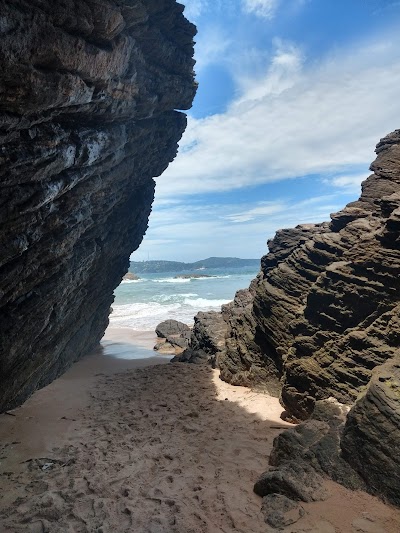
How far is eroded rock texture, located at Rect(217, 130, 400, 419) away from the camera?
9.57m

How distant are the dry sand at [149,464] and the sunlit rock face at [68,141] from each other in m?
3.12

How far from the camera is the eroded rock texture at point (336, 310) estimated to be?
9.57m

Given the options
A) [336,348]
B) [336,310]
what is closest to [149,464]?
[336,348]

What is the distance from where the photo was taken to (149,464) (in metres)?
8.84

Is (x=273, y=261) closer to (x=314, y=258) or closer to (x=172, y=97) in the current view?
(x=314, y=258)

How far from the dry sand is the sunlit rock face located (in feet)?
10.2

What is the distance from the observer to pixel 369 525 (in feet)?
18.4

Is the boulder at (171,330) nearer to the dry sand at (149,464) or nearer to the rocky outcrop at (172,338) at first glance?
the rocky outcrop at (172,338)

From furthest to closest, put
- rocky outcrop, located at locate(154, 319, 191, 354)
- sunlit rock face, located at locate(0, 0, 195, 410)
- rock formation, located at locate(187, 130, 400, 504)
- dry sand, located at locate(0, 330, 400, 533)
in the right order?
1. rocky outcrop, located at locate(154, 319, 191, 354)
2. sunlit rock face, located at locate(0, 0, 195, 410)
3. rock formation, located at locate(187, 130, 400, 504)
4. dry sand, located at locate(0, 330, 400, 533)

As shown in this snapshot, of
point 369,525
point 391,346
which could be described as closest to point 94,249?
point 391,346

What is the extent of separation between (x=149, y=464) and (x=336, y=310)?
7.21 meters

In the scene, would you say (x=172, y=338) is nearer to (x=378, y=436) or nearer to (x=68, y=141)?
(x=68, y=141)

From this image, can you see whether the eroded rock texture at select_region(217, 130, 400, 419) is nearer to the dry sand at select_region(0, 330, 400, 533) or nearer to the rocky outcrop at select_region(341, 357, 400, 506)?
the dry sand at select_region(0, 330, 400, 533)

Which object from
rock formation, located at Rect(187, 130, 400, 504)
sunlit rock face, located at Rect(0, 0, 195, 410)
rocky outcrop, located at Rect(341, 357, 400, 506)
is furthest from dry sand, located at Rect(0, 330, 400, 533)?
sunlit rock face, located at Rect(0, 0, 195, 410)
